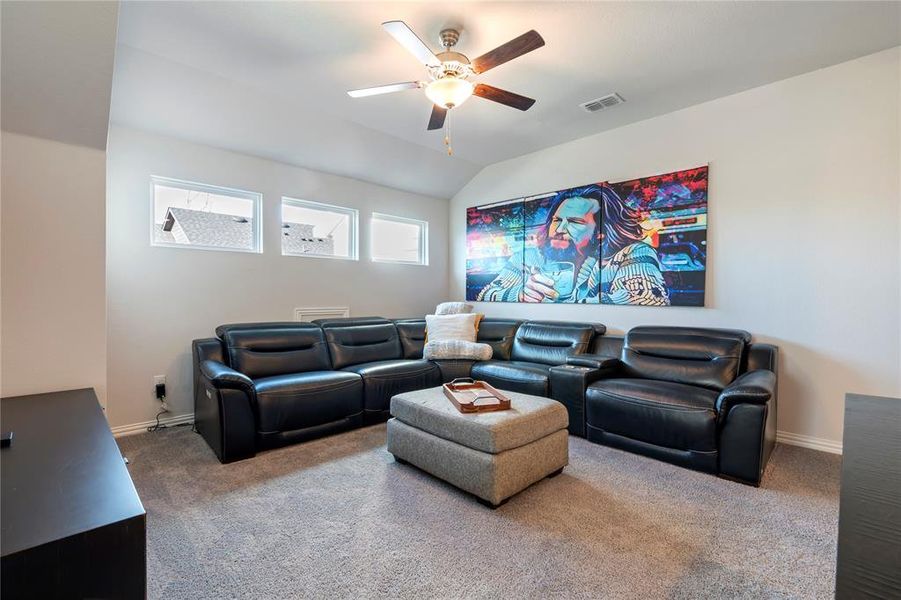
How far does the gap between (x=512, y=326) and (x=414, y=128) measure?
233 centimetres

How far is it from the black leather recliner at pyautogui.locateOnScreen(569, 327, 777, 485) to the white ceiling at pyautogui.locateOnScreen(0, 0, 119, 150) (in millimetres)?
3260

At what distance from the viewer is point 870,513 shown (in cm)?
70

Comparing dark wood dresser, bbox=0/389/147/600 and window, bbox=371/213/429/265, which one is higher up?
window, bbox=371/213/429/265

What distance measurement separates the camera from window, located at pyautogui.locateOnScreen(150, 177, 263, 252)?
11.1 feet

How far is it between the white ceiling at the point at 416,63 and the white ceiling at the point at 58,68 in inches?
38.6

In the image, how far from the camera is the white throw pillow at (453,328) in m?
4.39

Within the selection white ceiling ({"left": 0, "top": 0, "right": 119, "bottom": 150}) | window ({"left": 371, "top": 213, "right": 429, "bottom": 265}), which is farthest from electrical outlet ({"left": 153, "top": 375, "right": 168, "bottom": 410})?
window ({"left": 371, "top": 213, "right": 429, "bottom": 265})

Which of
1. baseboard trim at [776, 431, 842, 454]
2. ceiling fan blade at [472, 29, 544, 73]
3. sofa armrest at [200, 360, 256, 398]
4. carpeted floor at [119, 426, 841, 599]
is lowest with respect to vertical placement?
carpeted floor at [119, 426, 841, 599]

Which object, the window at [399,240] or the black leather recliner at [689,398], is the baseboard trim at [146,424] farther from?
the black leather recliner at [689,398]

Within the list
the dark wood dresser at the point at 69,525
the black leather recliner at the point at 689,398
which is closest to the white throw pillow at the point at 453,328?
the black leather recliner at the point at 689,398

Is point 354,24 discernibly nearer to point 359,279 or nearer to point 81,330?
point 81,330

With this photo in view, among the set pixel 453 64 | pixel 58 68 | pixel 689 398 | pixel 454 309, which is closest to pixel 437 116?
pixel 453 64

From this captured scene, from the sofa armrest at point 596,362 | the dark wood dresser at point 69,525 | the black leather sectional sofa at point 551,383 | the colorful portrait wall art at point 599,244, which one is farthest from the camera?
the colorful portrait wall art at point 599,244

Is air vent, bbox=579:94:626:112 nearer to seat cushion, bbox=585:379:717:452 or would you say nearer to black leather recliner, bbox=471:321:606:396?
black leather recliner, bbox=471:321:606:396
